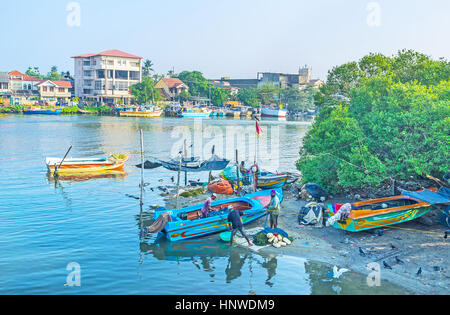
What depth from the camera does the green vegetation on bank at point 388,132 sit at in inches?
696

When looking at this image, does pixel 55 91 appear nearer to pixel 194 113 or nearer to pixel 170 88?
pixel 170 88

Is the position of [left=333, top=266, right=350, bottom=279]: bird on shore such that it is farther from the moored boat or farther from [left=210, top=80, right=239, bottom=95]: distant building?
[left=210, top=80, right=239, bottom=95]: distant building

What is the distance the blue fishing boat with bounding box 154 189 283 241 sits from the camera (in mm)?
16328

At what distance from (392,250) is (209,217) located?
23.6ft

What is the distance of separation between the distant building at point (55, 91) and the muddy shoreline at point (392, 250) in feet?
322

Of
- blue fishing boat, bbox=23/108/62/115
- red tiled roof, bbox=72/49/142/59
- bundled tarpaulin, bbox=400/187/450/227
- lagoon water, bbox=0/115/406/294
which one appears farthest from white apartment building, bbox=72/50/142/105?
bundled tarpaulin, bbox=400/187/450/227

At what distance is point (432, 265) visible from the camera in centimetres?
1312

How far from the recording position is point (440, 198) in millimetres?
15945

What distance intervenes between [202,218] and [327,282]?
6.03 m

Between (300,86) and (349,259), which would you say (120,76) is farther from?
(349,259)

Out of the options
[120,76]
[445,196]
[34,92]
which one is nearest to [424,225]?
[445,196]

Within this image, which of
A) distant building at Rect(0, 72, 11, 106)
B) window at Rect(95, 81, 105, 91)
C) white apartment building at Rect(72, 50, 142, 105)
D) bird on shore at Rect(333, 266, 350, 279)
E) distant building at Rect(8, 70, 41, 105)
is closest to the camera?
bird on shore at Rect(333, 266, 350, 279)

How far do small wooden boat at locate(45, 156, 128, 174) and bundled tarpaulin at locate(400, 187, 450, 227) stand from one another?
2225 centimetres

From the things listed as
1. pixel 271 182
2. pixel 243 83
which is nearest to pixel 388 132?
pixel 271 182
